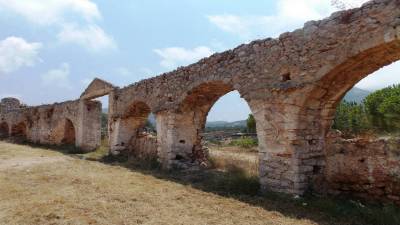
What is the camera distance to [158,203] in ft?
18.7

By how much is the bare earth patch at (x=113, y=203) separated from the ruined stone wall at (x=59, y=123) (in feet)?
26.6

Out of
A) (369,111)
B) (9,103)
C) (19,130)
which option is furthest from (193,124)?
(9,103)

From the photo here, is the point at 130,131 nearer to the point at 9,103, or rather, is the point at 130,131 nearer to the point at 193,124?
the point at 193,124

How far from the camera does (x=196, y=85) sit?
904 cm

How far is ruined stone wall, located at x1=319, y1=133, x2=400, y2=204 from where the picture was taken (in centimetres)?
577

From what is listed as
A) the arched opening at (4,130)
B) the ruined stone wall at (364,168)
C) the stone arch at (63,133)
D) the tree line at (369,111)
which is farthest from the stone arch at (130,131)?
the arched opening at (4,130)

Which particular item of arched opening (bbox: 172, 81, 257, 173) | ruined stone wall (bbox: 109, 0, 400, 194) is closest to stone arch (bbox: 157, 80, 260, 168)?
arched opening (bbox: 172, 81, 257, 173)

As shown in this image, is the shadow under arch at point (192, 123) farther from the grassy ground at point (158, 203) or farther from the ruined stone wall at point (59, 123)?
the ruined stone wall at point (59, 123)

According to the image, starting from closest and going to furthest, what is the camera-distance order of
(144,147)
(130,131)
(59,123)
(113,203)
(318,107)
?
(113,203), (318,107), (144,147), (130,131), (59,123)

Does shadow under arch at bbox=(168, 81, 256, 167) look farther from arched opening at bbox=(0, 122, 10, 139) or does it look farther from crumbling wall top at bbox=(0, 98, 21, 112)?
crumbling wall top at bbox=(0, 98, 21, 112)

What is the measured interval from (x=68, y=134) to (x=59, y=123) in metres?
0.72

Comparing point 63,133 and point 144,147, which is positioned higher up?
point 63,133

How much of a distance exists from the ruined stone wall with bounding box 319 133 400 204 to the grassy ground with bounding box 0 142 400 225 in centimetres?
62

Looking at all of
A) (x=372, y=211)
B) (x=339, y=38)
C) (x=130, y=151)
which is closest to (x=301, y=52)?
(x=339, y=38)
